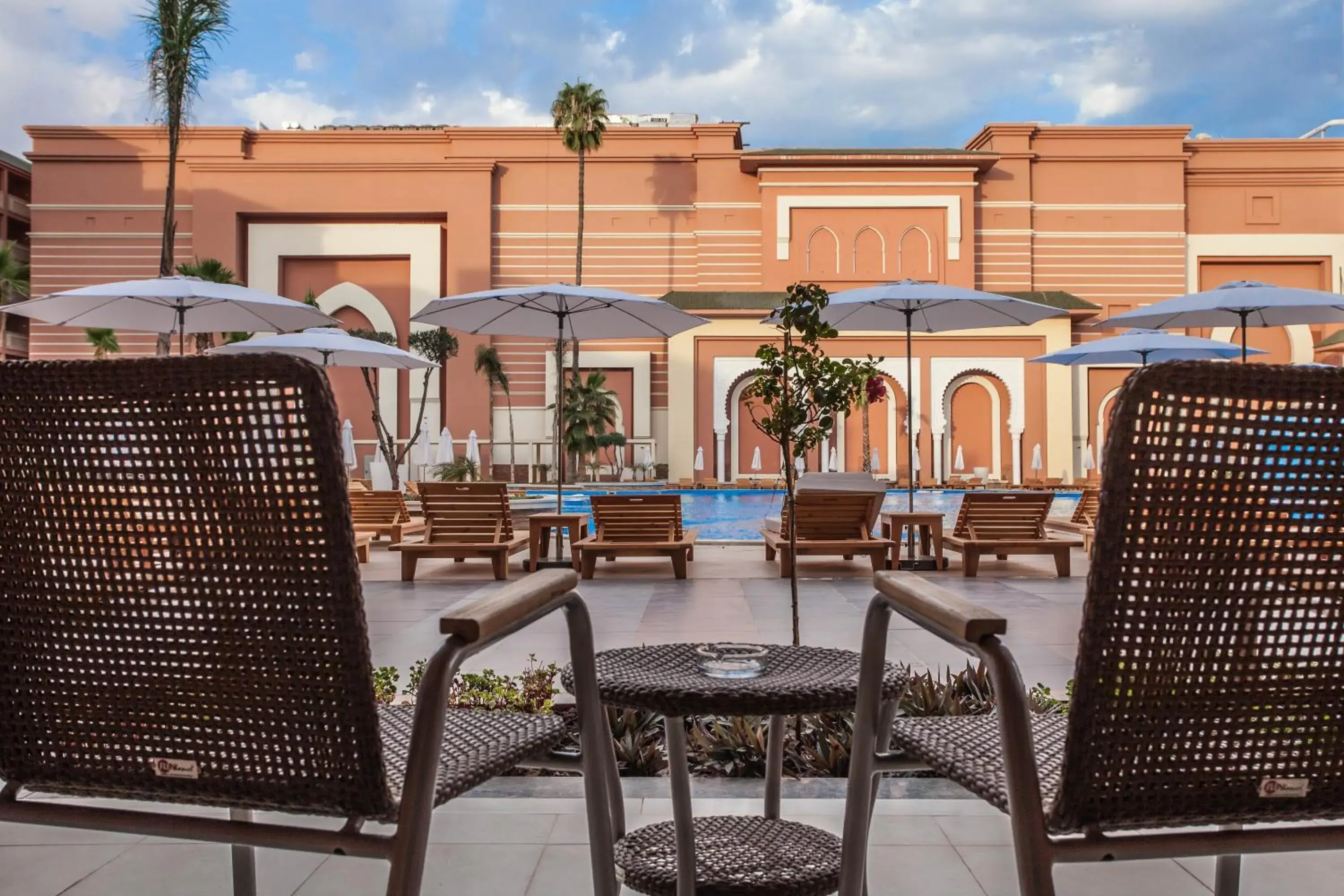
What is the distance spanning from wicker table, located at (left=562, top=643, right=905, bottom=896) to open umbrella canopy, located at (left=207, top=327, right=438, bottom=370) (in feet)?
32.7

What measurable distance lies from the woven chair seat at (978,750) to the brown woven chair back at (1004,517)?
7.47 metres

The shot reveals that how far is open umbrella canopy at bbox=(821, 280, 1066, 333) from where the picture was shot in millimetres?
9734

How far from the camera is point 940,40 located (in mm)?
50500

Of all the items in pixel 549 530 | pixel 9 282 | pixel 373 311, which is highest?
pixel 9 282

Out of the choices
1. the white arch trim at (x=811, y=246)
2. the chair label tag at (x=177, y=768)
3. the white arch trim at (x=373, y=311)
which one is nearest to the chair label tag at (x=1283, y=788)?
the chair label tag at (x=177, y=768)

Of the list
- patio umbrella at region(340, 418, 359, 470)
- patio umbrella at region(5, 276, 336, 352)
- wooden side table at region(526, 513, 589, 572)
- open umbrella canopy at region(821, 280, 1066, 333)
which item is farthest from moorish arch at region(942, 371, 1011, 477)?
wooden side table at region(526, 513, 589, 572)

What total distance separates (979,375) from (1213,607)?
86.5 ft

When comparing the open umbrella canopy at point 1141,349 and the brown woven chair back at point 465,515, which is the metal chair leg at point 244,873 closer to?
the brown woven chair back at point 465,515

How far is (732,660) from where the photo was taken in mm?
2039

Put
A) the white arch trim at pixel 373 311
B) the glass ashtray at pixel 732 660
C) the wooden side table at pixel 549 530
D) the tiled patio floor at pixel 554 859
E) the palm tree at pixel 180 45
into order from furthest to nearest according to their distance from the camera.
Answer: the white arch trim at pixel 373 311
the palm tree at pixel 180 45
the wooden side table at pixel 549 530
the tiled patio floor at pixel 554 859
the glass ashtray at pixel 732 660

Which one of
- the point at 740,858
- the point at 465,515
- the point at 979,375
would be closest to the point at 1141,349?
the point at 465,515

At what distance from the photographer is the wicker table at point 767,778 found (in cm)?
171

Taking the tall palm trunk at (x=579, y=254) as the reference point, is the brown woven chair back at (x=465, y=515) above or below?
below

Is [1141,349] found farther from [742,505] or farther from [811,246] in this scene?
[811,246]
